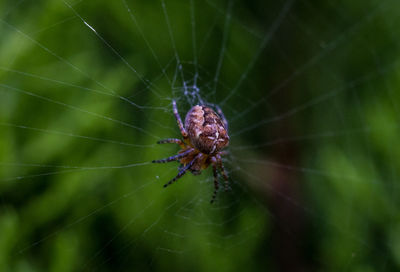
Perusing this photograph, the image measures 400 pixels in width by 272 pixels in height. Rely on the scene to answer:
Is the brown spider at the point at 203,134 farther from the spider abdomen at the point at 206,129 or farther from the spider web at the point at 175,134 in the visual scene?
the spider web at the point at 175,134

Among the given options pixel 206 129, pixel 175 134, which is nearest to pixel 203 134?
pixel 206 129

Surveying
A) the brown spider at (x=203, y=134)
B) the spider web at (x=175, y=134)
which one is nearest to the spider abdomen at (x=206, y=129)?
the brown spider at (x=203, y=134)

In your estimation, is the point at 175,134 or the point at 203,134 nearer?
the point at 175,134

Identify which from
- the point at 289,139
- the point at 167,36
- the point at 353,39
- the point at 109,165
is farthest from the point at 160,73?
the point at 353,39

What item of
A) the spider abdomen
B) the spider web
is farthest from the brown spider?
the spider web

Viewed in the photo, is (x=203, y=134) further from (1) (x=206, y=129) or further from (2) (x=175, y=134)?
(2) (x=175, y=134)

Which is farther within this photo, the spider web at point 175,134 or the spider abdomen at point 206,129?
the spider abdomen at point 206,129

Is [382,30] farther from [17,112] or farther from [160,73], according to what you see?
[17,112]
